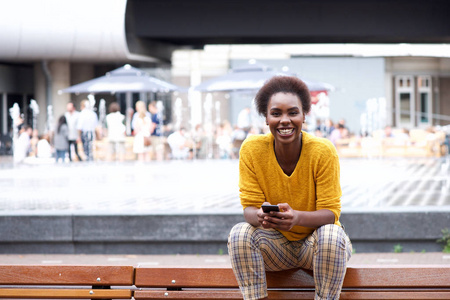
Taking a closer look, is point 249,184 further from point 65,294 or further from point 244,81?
point 244,81

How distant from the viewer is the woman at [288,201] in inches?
120

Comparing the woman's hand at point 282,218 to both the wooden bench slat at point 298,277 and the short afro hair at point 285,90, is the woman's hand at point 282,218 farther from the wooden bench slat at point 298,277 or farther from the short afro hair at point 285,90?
the short afro hair at point 285,90

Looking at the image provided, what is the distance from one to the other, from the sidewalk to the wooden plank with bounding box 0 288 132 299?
3493 millimetres

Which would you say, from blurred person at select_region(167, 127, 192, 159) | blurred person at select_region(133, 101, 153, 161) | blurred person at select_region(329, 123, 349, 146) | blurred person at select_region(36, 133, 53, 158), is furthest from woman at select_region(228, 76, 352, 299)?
blurred person at select_region(329, 123, 349, 146)

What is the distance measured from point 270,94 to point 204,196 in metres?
6.55

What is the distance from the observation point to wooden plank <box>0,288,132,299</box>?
332cm

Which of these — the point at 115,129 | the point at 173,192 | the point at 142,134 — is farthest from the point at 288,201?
the point at 142,134

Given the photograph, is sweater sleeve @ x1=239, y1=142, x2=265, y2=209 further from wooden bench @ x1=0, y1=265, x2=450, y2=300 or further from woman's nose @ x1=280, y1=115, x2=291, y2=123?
wooden bench @ x1=0, y1=265, x2=450, y2=300

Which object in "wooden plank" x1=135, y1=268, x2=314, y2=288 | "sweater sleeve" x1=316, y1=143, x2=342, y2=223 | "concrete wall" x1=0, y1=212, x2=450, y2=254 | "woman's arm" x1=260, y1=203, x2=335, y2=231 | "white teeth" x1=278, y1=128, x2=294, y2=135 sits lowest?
"concrete wall" x1=0, y1=212, x2=450, y2=254

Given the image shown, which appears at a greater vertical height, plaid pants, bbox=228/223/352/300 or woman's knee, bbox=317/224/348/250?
woman's knee, bbox=317/224/348/250

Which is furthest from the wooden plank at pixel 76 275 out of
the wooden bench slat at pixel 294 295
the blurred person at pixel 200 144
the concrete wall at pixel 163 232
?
the blurred person at pixel 200 144

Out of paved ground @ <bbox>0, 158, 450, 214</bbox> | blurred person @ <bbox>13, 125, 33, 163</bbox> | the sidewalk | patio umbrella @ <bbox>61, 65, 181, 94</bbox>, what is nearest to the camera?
the sidewalk

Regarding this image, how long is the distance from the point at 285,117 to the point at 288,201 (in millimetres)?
350

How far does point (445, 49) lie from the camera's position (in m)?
32.3
